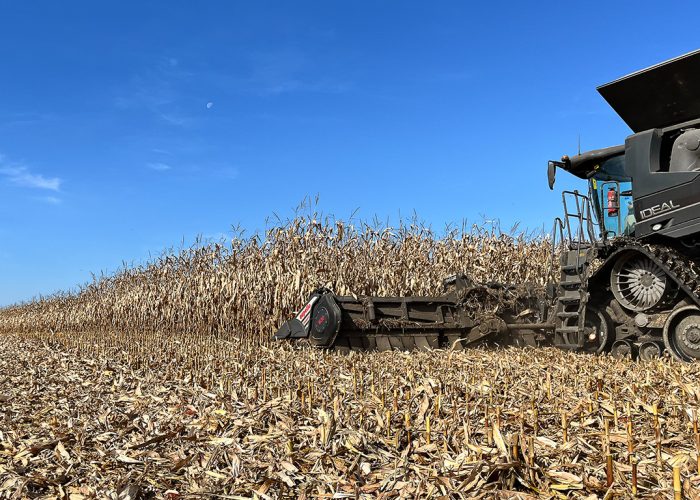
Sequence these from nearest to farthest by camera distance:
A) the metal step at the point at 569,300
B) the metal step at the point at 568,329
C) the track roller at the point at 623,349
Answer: the track roller at the point at 623,349, the metal step at the point at 568,329, the metal step at the point at 569,300

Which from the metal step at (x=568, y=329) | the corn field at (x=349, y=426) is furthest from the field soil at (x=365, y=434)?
the metal step at (x=568, y=329)

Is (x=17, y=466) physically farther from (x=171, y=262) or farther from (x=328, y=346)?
(x=171, y=262)

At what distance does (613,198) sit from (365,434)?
5520 mm

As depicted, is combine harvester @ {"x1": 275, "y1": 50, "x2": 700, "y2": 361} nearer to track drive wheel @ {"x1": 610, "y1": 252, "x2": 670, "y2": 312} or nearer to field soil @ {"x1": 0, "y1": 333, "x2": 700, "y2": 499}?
track drive wheel @ {"x1": 610, "y1": 252, "x2": 670, "y2": 312}

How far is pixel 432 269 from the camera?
1245 cm

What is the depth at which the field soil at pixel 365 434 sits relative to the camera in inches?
120

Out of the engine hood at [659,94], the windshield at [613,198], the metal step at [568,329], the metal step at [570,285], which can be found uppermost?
the engine hood at [659,94]

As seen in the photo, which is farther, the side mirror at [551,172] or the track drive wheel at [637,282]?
the side mirror at [551,172]

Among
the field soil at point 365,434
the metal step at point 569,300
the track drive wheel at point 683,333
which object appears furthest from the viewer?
the metal step at point 569,300

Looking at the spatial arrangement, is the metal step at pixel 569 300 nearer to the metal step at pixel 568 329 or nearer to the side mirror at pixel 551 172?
the metal step at pixel 568 329

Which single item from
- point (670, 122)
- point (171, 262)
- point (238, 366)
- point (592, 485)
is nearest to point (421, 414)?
point (592, 485)

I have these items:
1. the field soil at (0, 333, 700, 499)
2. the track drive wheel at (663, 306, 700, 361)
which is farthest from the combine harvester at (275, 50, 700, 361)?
the field soil at (0, 333, 700, 499)

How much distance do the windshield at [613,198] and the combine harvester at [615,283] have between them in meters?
0.01

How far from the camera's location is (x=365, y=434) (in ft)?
12.2
